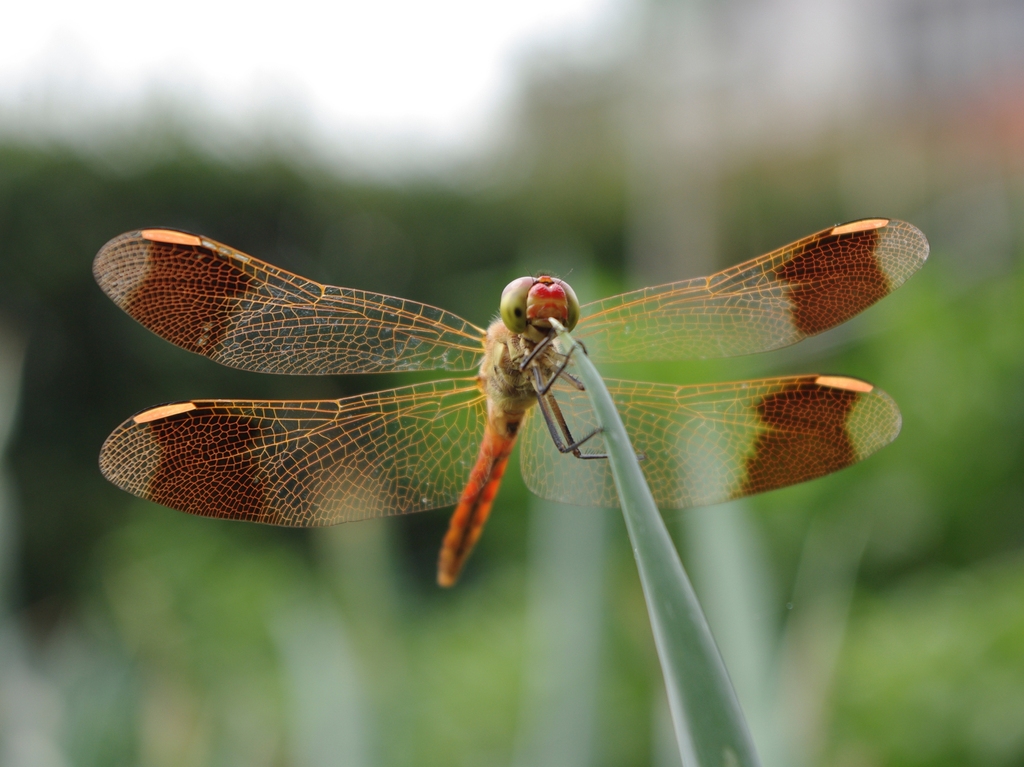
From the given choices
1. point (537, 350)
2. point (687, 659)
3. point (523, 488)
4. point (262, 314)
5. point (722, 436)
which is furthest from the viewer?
point (523, 488)

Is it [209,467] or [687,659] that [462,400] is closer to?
[209,467]

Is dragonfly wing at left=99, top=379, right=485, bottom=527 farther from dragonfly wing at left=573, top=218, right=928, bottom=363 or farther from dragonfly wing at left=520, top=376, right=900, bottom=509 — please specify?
dragonfly wing at left=573, top=218, right=928, bottom=363

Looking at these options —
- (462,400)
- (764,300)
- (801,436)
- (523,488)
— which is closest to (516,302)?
(462,400)

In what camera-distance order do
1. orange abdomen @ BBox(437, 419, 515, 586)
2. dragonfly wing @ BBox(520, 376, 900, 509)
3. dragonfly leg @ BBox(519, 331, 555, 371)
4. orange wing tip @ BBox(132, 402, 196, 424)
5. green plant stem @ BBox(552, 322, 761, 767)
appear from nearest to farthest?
green plant stem @ BBox(552, 322, 761, 767) < dragonfly leg @ BBox(519, 331, 555, 371) < orange wing tip @ BBox(132, 402, 196, 424) < dragonfly wing @ BBox(520, 376, 900, 509) < orange abdomen @ BBox(437, 419, 515, 586)

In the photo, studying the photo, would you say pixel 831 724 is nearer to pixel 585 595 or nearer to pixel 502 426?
pixel 585 595

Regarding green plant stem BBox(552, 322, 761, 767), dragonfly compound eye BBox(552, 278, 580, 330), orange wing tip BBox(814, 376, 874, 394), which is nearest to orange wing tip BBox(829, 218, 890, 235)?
orange wing tip BBox(814, 376, 874, 394)

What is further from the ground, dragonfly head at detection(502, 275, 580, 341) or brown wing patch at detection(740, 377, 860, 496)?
dragonfly head at detection(502, 275, 580, 341)

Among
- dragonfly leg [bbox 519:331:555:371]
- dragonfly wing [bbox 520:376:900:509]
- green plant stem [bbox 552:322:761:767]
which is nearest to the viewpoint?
green plant stem [bbox 552:322:761:767]

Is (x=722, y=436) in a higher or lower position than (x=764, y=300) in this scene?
lower

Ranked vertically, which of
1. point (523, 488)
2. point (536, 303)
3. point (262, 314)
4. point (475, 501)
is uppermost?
point (536, 303)
